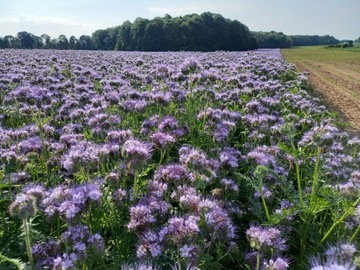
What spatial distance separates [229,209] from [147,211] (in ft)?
3.18

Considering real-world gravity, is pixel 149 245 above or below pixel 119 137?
below

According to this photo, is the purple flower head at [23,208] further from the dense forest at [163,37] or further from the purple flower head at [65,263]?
the dense forest at [163,37]

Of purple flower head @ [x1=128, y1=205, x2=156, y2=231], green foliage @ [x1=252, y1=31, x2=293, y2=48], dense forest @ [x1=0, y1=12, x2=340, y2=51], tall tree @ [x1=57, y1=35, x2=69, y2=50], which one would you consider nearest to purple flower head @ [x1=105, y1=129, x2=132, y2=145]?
purple flower head @ [x1=128, y1=205, x2=156, y2=231]

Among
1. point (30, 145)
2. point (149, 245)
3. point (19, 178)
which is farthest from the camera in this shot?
point (30, 145)

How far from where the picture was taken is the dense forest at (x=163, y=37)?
5016cm

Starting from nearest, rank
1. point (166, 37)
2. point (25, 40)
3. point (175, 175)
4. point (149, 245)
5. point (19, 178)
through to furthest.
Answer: point (149, 245) → point (175, 175) → point (19, 178) → point (166, 37) → point (25, 40)

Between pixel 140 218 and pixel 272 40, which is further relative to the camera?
pixel 272 40

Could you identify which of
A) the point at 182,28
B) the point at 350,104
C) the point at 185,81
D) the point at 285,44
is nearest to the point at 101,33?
the point at 182,28

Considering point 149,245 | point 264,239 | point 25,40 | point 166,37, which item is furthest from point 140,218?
point 25,40

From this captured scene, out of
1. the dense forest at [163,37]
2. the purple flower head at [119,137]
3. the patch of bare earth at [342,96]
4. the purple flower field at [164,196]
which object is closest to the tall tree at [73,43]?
the dense forest at [163,37]

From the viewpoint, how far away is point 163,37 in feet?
167

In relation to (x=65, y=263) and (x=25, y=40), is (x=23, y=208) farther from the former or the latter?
(x=25, y=40)

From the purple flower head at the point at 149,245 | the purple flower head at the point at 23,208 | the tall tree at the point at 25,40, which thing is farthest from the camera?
the tall tree at the point at 25,40

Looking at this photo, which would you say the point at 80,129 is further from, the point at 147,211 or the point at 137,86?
the point at 137,86
